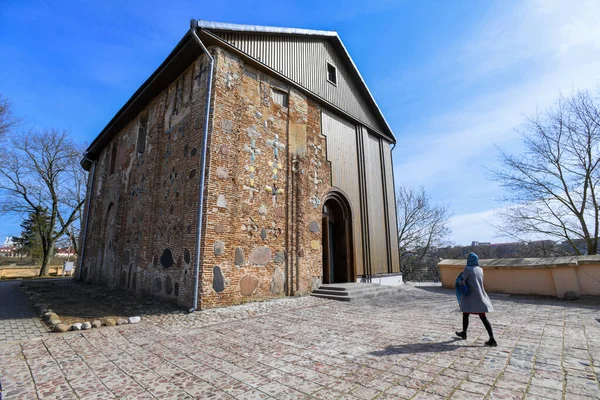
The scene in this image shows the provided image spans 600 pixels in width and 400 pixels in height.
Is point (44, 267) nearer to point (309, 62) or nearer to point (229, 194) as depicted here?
point (229, 194)

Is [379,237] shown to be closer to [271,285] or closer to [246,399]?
[271,285]

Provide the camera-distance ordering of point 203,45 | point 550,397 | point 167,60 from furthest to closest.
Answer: point 167,60 → point 203,45 → point 550,397

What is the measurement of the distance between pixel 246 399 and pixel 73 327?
4642 millimetres

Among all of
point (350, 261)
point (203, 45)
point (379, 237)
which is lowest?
point (350, 261)

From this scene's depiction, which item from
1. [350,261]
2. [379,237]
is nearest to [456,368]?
[350,261]

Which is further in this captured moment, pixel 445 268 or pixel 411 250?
pixel 411 250

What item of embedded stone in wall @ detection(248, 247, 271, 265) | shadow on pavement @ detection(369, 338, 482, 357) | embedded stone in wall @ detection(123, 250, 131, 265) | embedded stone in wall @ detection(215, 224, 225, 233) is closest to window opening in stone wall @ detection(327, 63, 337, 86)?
embedded stone in wall @ detection(248, 247, 271, 265)

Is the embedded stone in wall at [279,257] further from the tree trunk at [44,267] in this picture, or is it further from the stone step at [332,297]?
the tree trunk at [44,267]

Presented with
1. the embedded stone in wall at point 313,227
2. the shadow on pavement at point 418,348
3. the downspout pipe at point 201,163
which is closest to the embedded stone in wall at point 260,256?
the downspout pipe at point 201,163

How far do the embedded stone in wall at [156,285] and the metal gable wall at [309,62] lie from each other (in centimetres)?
747

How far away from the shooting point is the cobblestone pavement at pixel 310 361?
2.81m

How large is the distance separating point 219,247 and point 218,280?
32.6 inches

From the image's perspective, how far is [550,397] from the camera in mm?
2568

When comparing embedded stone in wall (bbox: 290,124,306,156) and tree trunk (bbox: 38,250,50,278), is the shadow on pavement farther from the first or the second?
tree trunk (bbox: 38,250,50,278)
